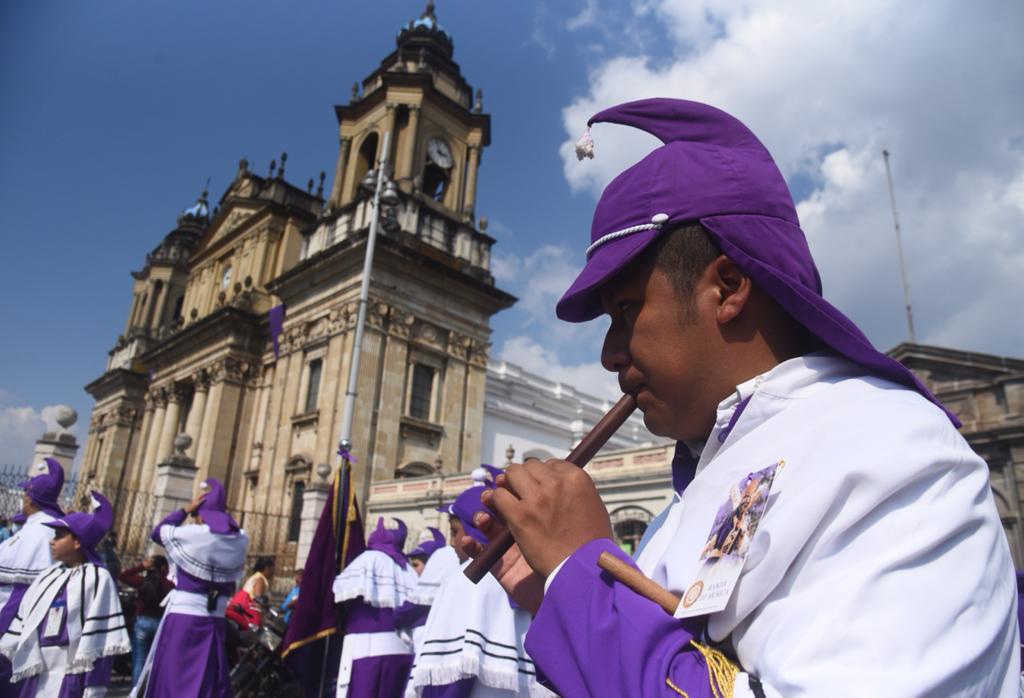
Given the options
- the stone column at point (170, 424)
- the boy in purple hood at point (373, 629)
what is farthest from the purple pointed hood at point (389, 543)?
the stone column at point (170, 424)

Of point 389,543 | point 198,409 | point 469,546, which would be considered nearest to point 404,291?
point 198,409

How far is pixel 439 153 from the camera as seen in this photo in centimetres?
2608

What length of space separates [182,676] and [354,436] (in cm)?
1461

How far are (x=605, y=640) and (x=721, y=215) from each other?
0.74 m

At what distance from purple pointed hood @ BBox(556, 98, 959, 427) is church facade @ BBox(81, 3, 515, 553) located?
56.0 ft

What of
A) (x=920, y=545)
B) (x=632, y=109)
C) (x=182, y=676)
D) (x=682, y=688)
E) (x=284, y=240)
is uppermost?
(x=284, y=240)

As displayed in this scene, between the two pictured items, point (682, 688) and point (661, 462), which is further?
point (661, 462)

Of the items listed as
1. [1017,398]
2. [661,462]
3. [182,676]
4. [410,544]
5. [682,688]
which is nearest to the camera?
[682,688]

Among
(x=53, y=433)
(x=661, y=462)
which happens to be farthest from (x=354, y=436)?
(x=661, y=462)

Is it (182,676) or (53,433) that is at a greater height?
(53,433)

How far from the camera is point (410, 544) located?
64.1 ft

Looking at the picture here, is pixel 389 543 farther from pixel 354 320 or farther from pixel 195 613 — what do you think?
pixel 354 320

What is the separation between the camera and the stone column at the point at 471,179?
26.0 metres

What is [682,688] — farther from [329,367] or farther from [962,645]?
[329,367]
